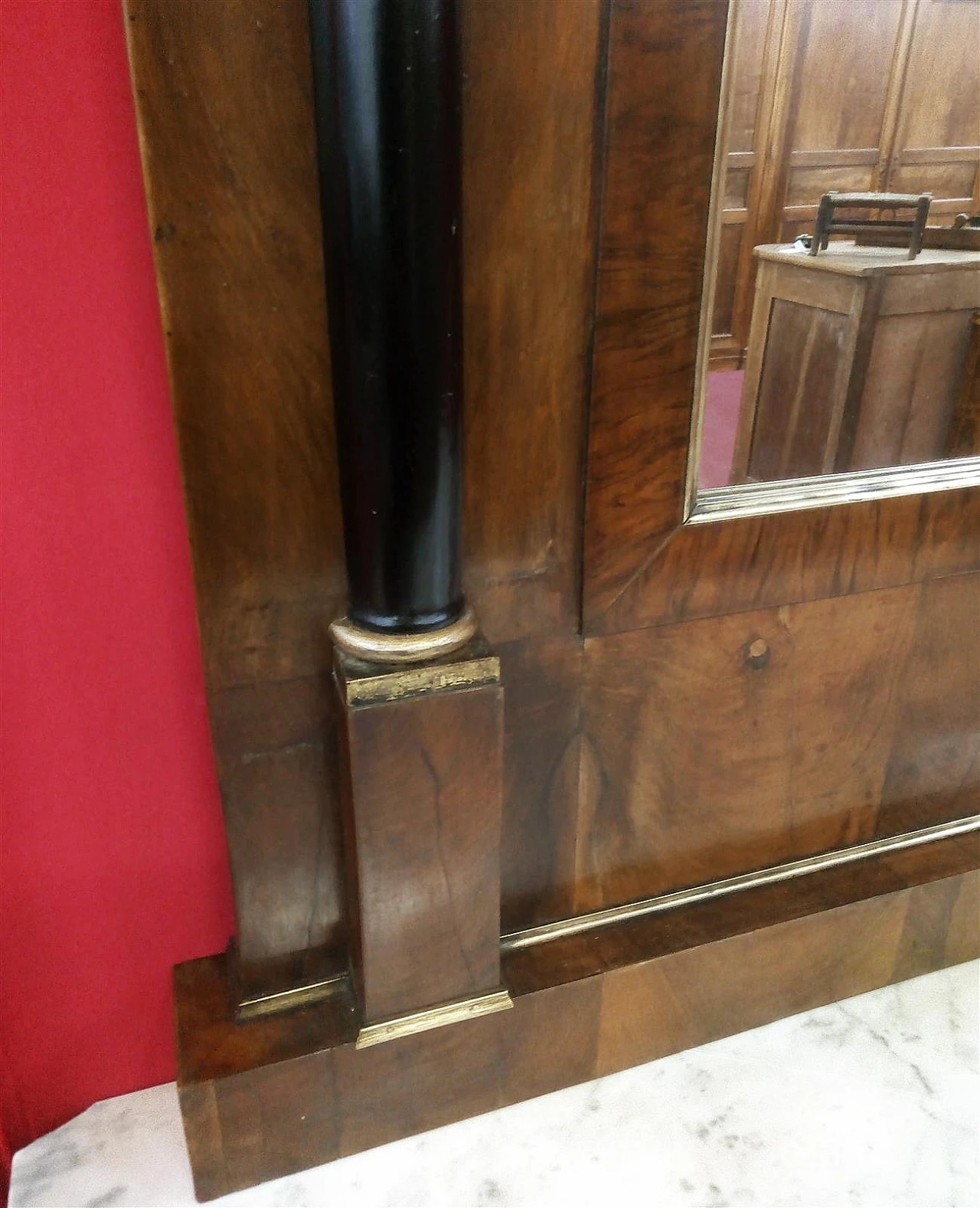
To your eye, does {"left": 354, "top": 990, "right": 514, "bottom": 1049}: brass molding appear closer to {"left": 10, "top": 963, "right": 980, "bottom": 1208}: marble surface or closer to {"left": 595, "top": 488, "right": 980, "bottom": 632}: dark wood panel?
{"left": 10, "top": 963, "right": 980, "bottom": 1208}: marble surface

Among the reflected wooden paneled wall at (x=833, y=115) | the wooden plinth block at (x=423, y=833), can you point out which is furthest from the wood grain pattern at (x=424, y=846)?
the reflected wooden paneled wall at (x=833, y=115)

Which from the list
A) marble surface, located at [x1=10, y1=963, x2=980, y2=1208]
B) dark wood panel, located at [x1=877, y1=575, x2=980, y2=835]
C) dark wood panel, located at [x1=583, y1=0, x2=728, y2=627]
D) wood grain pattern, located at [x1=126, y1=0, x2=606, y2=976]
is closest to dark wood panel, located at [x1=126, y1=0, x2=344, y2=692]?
wood grain pattern, located at [x1=126, y1=0, x2=606, y2=976]

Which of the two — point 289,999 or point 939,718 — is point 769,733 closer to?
point 939,718

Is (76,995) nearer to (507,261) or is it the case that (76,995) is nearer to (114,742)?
(114,742)

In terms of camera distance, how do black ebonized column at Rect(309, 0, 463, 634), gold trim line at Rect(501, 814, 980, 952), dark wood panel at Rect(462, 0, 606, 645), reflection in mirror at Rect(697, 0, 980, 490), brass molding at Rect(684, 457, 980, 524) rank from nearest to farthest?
1. black ebonized column at Rect(309, 0, 463, 634)
2. dark wood panel at Rect(462, 0, 606, 645)
3. reflection in mirror at Rect(697, 0, 980, 490)
4. brass molding at Rect(684, 457, 980, 524)
5. gold trim line at Rect(501, 814, 980, 952)

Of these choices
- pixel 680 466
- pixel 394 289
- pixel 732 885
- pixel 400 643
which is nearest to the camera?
pixel 394 289

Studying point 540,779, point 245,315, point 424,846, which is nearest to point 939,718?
point 540,779

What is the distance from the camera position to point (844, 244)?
88 centimetres

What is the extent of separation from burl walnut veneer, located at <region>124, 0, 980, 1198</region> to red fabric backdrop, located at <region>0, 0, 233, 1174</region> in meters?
0.05

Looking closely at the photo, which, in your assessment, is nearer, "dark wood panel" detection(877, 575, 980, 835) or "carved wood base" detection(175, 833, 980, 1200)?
"carved wood base" detection(175, 833, 980, 1200)

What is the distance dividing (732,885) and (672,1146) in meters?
0.27

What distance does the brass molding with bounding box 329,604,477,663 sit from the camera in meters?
0.78

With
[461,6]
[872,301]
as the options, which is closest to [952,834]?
[872,301]

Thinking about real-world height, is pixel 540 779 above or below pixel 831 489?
below
